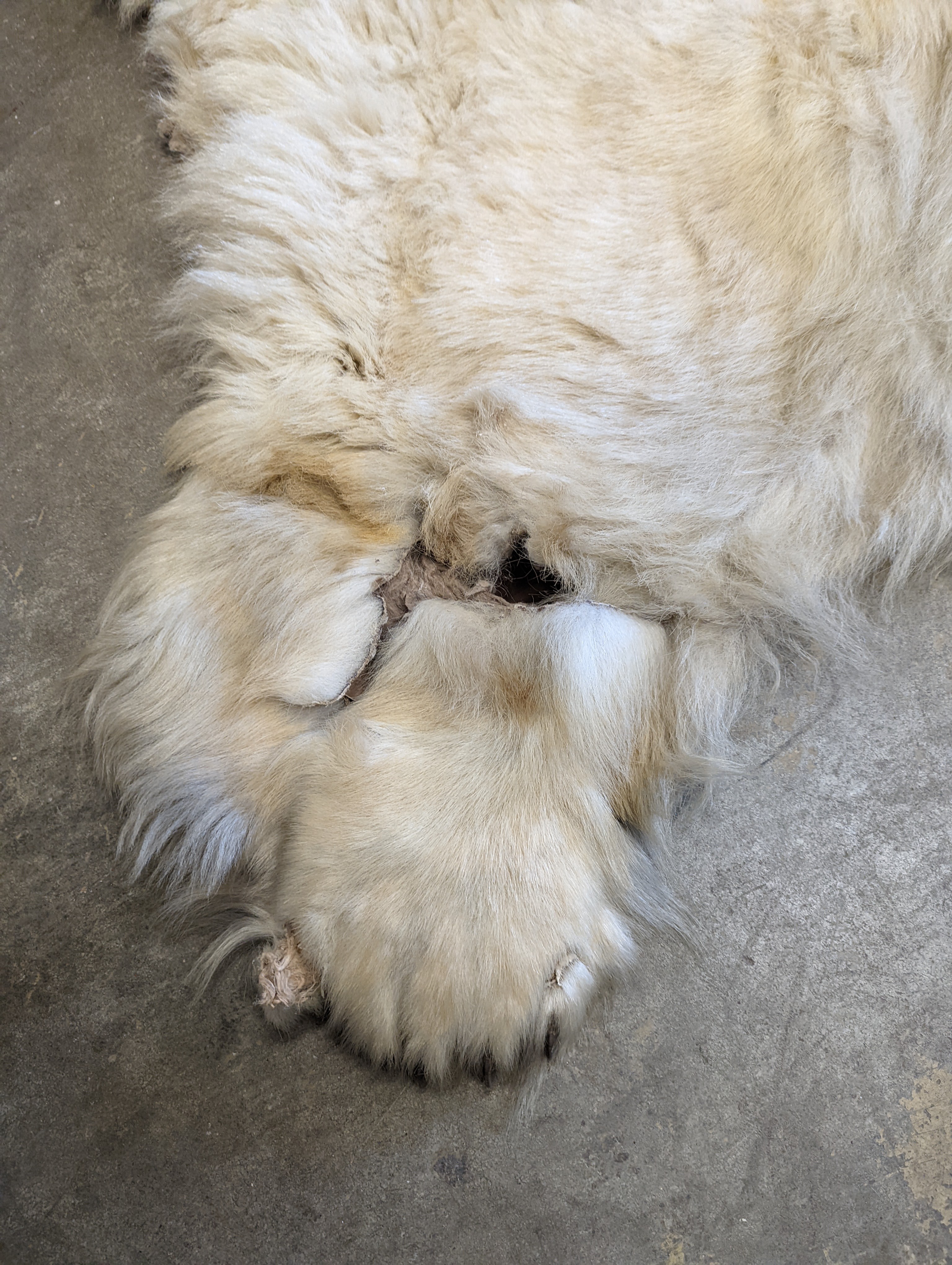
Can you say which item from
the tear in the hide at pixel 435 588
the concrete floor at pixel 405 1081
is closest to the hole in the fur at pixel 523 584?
the tear in the hide at pixel 435 588

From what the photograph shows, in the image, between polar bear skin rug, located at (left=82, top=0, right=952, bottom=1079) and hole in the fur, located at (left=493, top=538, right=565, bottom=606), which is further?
hole in the fur, located at (left=493, top=538, right=565, bottom=606)

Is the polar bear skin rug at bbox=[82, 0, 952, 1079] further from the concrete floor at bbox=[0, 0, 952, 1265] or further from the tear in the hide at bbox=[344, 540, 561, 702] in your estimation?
the concrete floor at bbox=[0, 0, 952, 1265]

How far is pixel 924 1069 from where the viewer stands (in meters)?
1.45

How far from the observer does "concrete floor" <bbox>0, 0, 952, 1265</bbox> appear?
1412 millimetres

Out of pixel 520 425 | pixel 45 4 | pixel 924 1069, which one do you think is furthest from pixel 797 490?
pixel 45 4

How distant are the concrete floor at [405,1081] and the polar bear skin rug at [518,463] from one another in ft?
0.69

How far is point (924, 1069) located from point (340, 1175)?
1.10 meters

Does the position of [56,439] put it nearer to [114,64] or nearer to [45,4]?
[114,64]

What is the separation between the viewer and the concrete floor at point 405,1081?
1.41m

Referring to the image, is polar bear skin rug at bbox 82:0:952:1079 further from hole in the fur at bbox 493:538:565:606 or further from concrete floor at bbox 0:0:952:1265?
concrete floor at bbox 0:0:952:1265

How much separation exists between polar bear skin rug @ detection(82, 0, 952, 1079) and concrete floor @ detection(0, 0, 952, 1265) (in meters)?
0.21

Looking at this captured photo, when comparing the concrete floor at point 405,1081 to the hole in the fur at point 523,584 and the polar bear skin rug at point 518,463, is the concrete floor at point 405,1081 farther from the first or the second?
the hole in the fur at point 523,584

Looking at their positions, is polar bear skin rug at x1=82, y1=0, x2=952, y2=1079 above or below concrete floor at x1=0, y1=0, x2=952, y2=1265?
above

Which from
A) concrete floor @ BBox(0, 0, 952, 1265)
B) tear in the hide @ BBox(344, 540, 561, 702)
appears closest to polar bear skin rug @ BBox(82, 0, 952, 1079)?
tear in the hide @ BBox(344, 540, 561, 702)
